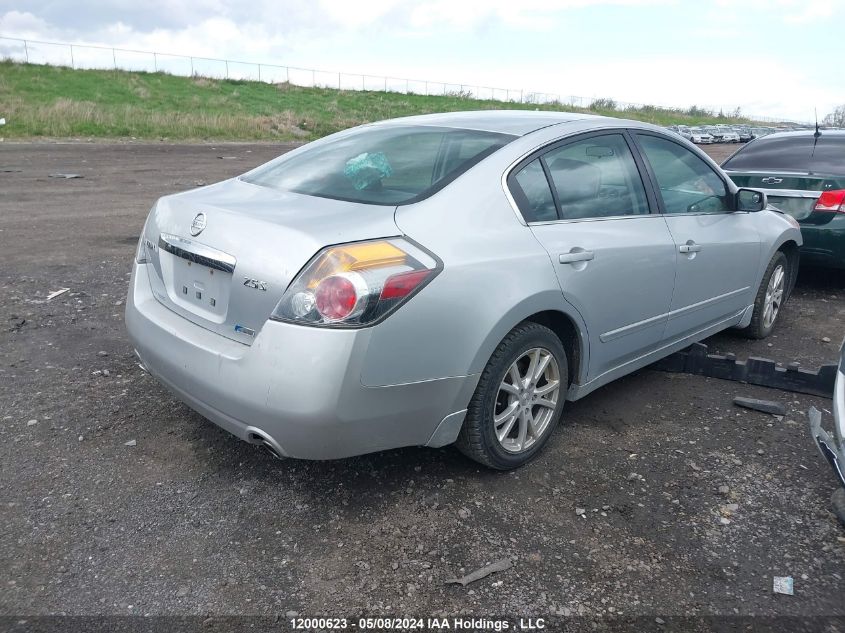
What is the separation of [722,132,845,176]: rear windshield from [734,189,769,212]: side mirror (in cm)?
203

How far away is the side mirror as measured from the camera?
4.70m

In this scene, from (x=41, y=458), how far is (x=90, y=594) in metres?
1.12

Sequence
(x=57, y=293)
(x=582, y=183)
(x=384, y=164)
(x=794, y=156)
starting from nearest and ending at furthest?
(x=384, y=164) → (x=582, y=183) → (x=57, y=293) → (x=794, y=156)

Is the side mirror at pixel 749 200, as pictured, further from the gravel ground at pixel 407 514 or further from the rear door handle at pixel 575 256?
the rear door handle at pixel 575 256

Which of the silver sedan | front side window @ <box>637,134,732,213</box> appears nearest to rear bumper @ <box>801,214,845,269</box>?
front side window @ <box>637,134,732,213</box>

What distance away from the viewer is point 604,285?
3539mm

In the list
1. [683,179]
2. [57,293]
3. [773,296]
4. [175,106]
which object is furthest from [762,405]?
[175,106]

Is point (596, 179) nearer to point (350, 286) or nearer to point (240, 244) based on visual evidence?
point (350, 286)

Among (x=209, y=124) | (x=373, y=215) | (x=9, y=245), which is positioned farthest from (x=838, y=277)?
(x=209, y=124)

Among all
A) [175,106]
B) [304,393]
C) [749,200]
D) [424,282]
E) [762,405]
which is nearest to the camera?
[304,393]

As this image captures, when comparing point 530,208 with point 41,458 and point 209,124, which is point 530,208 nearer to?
point 41,458

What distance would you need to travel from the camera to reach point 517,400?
3305mm

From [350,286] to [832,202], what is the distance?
525cm

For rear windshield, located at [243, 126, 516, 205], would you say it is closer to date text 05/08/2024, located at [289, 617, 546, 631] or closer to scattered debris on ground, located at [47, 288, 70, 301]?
date text 05/08/2024, located at [289, 617, 546, 631]
